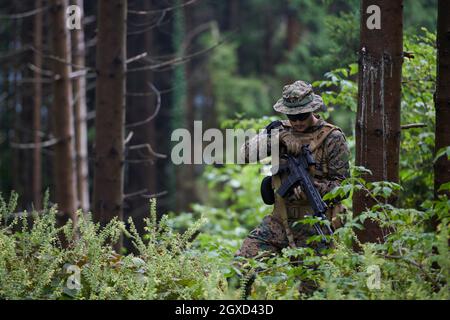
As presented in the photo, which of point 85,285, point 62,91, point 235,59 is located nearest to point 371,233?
point 85,285

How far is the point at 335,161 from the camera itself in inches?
246

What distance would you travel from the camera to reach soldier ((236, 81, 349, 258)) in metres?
6.23

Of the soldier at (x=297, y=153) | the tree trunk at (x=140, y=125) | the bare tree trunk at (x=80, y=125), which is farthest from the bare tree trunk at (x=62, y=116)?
the tree trunk at (x=140, y=125)

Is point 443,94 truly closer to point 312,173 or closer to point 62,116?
point 312,173

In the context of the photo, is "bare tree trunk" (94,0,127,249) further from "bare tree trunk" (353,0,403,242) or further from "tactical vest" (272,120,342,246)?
"bare tree trunk" (353,0,403,242)

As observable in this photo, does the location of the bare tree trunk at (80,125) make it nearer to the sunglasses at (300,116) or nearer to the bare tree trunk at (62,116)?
the bare tree trunk at (62,116)

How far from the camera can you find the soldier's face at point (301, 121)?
20.7 ft

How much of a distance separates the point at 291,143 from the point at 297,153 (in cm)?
11

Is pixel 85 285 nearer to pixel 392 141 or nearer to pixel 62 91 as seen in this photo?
pixel 392 141

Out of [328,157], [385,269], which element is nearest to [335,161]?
[328,157]

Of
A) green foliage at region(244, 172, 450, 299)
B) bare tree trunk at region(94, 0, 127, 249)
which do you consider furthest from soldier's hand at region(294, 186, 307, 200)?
bare tree trunk at region(94, 0, 127, 249)

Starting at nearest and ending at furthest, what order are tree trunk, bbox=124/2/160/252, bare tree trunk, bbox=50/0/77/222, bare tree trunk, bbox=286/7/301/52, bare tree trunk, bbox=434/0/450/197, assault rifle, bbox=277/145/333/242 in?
bare tree trunk, bbox=434/0/450/197 → assault rifle, bbox=277/145/333/242 → bare tree trunk, bbox=50/0/77/222 → tree trunk, bbox=124/2/160/252 → bare tree trunk, bbox=286/7/301/52

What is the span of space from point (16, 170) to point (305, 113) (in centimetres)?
1797

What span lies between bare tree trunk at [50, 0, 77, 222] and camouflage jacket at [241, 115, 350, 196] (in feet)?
21.3
